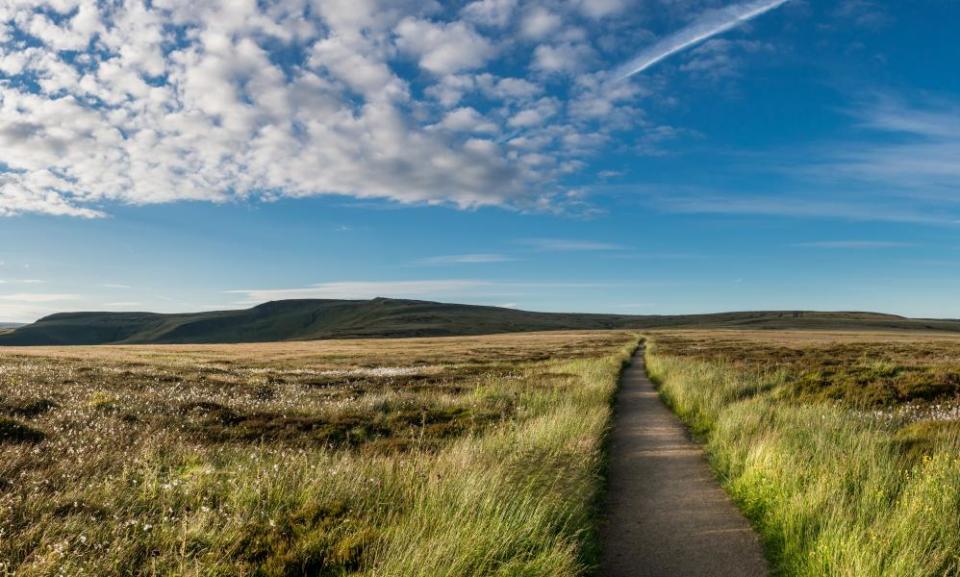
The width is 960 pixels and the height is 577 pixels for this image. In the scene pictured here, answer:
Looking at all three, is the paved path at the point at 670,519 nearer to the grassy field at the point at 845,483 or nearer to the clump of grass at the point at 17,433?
the grassy field at the point at 845,483

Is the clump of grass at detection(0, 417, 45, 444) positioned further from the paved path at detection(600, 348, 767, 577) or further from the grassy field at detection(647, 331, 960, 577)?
the grassy field at detection(647, 331, 960, 577)

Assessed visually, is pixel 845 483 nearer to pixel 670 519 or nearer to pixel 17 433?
pixel 670 519

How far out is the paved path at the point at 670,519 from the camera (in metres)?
6.61

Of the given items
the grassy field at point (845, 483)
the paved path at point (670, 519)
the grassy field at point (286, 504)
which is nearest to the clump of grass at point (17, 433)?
the grassy field at point (286, 504)

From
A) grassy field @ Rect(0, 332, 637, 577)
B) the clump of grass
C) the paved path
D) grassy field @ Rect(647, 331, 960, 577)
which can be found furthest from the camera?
the clump of grass

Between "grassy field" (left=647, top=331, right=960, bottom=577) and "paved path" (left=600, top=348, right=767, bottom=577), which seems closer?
"grassy field" (left=647, top=331, right=960, bottom=577)

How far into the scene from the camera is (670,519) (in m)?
8.10

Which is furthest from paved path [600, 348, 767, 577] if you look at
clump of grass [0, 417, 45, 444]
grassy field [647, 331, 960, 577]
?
clump of grass [0, 417, 45, 444]

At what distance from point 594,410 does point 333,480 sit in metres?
8.84

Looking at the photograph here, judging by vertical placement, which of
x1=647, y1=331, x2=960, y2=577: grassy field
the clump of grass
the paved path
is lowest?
the paved path

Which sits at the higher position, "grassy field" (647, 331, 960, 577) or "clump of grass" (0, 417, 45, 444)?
"clump of grass" (0, 417, 45, 444)

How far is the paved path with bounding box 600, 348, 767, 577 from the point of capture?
661cm

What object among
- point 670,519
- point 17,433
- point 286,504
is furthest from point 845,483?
point 17,433

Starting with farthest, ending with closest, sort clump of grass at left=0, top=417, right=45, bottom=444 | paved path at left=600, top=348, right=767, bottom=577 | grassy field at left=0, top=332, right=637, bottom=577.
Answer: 1. clump of grass at left=0, top=417, right=45, bottom=444
2. paved path at left=600, top=348, right=767, bottom=577
3. grassy field at left=0, top=332, right=637, bottom=577
